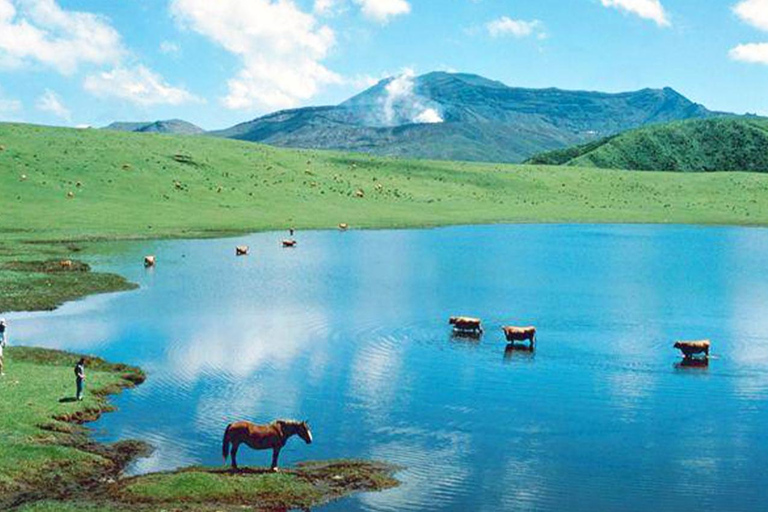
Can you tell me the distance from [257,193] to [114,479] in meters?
128

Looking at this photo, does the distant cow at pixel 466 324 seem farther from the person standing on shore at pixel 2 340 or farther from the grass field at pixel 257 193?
the grass field at pixel 257 193

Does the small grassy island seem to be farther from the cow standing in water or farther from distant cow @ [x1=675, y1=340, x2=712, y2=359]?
distant cow @ [x1=675, y1=340, x2=712, y2=359]

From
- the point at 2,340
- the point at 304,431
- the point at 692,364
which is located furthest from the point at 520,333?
the point at 2,340

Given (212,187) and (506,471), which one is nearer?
(506,471)

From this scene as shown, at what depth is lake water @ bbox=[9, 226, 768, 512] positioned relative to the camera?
31.6 m

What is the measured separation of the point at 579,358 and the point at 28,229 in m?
85.7

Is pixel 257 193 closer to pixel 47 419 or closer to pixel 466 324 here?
pixel 466 324

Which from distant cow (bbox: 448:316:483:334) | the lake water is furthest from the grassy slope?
distant cow (bbox: 448:316:483:334)

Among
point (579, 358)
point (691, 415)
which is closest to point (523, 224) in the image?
point (579, 358)

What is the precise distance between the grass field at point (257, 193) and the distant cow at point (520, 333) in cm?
5676

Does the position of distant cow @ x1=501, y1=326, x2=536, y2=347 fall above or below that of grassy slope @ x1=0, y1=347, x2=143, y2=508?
above

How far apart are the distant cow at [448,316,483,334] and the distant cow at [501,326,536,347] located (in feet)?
10.9

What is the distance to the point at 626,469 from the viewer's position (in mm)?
31797

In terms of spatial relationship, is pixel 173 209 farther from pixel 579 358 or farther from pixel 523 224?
pixel 579 358
